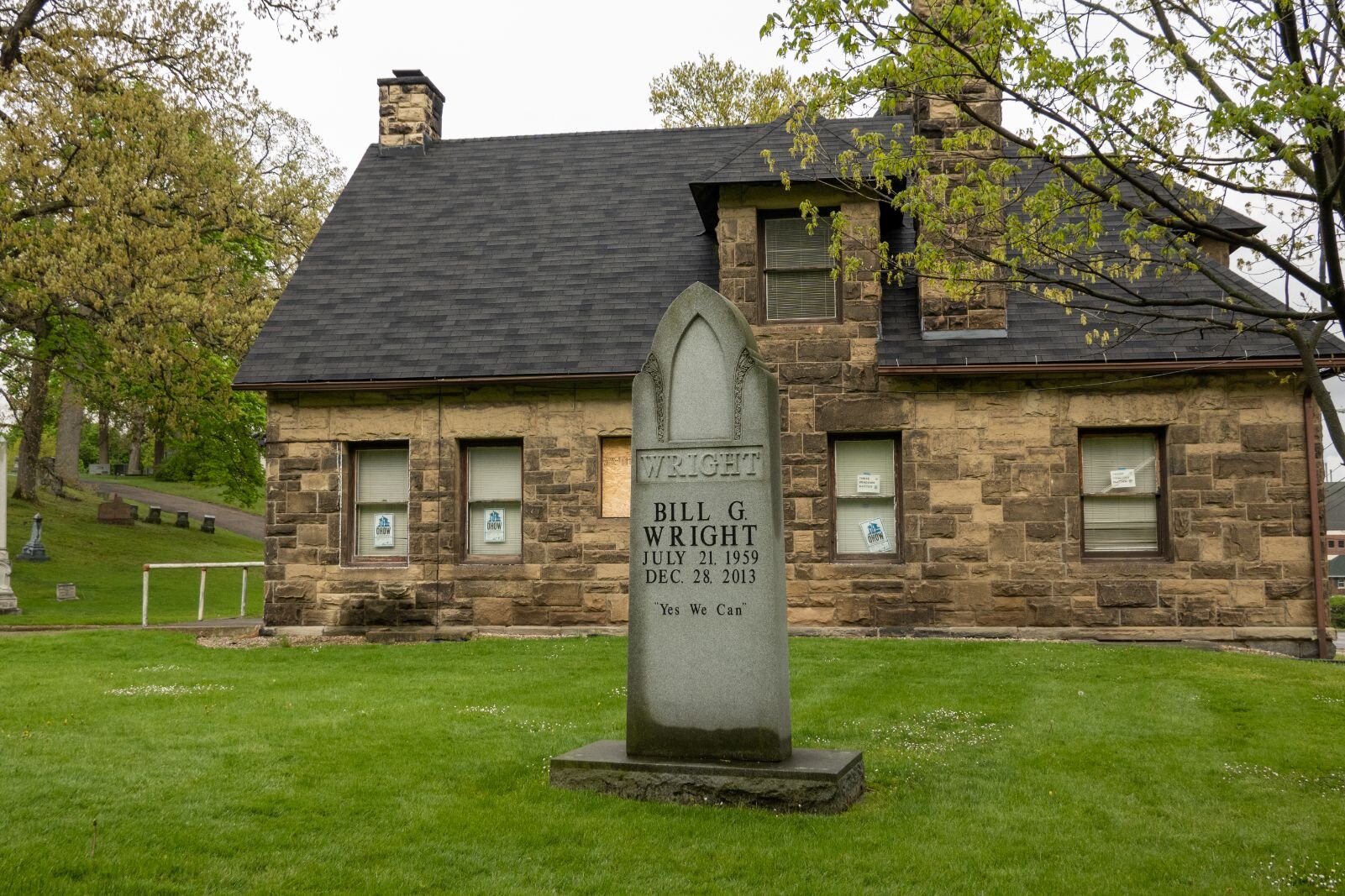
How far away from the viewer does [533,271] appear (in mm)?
17469

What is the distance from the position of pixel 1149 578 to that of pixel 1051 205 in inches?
313

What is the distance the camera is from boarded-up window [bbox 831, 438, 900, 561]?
15180 mm

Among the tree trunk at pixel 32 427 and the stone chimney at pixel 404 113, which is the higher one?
the stone chimney at pixel 404 113

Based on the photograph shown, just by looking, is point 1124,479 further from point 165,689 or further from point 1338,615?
point 1338,615

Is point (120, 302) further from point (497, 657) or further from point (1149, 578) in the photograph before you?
point (1149, 578)

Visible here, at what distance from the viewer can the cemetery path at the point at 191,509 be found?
4516cm

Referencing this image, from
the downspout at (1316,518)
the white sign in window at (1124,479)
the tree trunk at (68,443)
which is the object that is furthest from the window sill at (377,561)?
the tree trunk at (68,443)

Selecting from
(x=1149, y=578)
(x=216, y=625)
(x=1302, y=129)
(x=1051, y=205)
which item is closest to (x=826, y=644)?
(x=1149, y=578)

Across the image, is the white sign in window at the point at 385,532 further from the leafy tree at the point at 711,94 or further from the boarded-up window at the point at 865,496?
the leafy tree at the point at 711,94

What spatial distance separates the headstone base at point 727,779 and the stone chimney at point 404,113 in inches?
608

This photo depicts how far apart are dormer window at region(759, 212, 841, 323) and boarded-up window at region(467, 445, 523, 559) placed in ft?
12.9

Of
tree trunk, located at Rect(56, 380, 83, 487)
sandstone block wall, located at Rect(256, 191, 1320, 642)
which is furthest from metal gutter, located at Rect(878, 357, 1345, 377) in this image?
tree trunk, located at Rect(56, 380, 83, 487)

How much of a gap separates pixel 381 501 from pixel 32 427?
688 inches

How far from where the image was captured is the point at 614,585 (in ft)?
51.2
